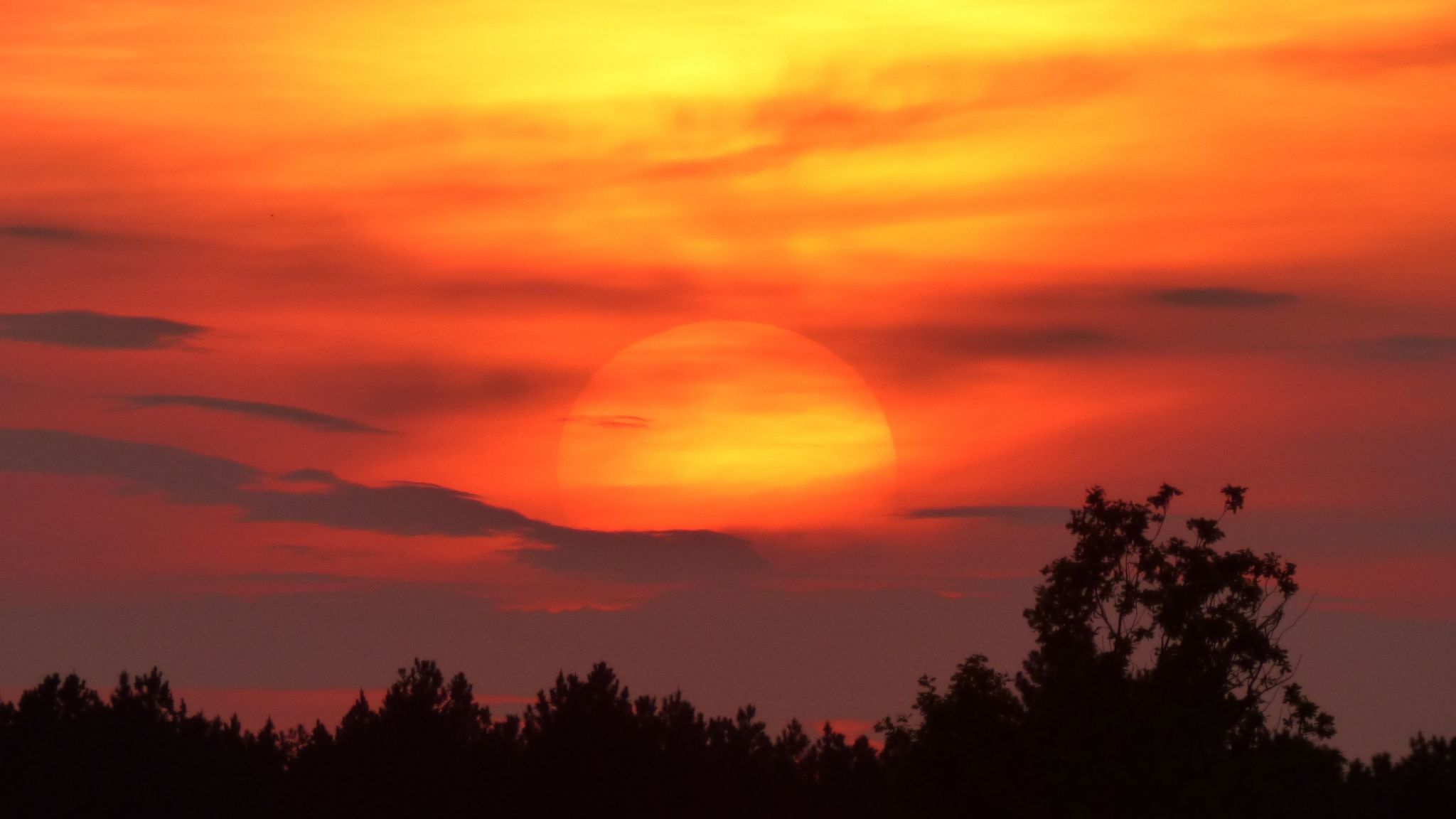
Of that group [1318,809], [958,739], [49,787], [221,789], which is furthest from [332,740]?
[958,739]

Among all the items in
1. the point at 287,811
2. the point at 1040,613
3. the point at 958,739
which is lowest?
the point at 287,811

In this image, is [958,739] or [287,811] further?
[287,811]

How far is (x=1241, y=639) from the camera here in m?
67.4

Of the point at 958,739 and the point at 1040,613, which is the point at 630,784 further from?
the point at 958,739

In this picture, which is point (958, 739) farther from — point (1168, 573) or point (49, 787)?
point (49, 787)

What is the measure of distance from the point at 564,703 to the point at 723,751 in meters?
27.2

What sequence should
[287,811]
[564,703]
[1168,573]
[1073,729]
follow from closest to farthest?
[1073,729], [1168,573], [287,811], [564,703]

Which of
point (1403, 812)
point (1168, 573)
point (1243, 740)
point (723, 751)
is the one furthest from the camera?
point (723, 751)

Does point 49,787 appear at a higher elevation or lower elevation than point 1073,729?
lower

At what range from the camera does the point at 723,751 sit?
139500mm

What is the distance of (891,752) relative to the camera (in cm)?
6294

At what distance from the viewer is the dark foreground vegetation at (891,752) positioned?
56594 millimetres

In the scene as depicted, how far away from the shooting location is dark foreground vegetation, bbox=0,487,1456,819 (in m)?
56.6

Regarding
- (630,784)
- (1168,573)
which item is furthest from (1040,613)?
(630,784)
